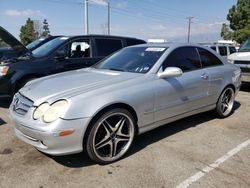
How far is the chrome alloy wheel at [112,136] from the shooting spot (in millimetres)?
3279

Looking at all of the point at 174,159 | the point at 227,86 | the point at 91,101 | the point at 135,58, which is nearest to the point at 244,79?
the point at 227,86

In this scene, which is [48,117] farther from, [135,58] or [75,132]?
[135,58]

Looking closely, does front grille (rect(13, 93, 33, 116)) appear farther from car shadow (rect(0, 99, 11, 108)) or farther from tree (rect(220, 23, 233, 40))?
tree (rect(220, 23, 233, 40))

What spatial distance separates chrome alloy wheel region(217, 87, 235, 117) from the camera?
5.21 m

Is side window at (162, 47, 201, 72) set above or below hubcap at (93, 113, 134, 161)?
above

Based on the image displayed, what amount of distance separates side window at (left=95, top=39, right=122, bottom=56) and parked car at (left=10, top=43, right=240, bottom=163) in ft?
7.71

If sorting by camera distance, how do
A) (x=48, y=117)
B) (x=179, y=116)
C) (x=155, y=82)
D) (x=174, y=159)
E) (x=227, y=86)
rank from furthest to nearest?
(x=227, y=86) → (x=179, y=116) → (x=155, y=82) → (x=174, y=159) → (x=48, y=117)

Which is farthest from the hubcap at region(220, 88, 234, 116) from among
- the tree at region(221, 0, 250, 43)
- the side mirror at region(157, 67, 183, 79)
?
the tree at region(221, 0, 250, 43)

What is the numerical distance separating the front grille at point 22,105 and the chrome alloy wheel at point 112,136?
0.88m

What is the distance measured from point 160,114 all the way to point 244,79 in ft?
17.9

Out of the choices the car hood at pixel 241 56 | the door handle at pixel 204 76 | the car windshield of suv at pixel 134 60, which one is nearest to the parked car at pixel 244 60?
the car hood at pixel 241 56

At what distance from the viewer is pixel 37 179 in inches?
120

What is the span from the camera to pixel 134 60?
4.32 m

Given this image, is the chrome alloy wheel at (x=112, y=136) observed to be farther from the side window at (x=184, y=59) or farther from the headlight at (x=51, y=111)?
the side window at (x=184, y=59)
